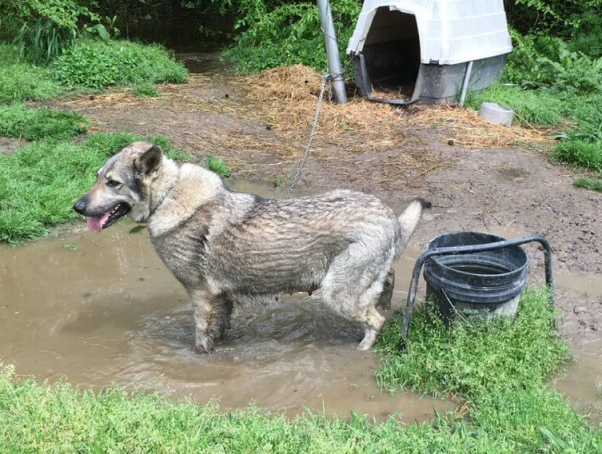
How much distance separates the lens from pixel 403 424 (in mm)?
4457

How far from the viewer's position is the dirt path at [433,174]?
6660mm

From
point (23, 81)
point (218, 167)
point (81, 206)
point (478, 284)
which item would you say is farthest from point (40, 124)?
point (478, 284)

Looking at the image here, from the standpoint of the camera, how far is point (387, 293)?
579cm

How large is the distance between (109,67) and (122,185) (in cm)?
860

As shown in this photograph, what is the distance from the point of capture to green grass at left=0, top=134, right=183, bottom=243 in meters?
7.35

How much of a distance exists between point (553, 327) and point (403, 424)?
1.67 metres

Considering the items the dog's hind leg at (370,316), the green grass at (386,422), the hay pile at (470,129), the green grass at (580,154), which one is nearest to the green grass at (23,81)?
the hay pile at (470,129)

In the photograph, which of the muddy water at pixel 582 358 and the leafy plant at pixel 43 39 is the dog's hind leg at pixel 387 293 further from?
the leafy plant at pixel 43 39

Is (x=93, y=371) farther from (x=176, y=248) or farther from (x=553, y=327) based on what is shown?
(x=553, y=327)

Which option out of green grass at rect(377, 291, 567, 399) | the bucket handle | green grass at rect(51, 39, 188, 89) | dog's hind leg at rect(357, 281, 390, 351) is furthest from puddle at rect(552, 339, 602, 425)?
green grass at rect(51, 39, 188, 89)

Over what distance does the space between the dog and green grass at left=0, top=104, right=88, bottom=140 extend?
16.3ft

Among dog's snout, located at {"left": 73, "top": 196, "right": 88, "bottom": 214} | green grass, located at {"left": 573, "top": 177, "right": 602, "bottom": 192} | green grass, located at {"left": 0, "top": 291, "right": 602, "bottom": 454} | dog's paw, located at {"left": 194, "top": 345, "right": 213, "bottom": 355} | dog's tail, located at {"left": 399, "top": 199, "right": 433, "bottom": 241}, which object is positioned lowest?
green grass, located at {"left": 573, "top": 177, "right": 602, "bottom": 192}

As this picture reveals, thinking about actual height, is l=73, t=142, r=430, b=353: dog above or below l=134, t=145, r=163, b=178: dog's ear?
below

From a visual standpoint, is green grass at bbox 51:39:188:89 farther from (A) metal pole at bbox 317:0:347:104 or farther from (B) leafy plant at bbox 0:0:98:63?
(A) metal pole at bbox 317:0:347:104
